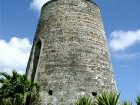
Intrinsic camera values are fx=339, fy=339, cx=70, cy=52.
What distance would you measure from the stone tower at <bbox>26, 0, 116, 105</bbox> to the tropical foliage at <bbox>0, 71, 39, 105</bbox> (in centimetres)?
59

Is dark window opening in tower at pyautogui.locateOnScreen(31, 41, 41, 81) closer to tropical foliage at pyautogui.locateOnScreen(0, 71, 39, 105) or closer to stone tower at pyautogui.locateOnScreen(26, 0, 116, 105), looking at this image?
stone tower at pyautogui.locateOnScreen(26, 0, 116, 105)

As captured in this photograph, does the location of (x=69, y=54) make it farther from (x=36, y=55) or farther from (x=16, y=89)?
(x=16, y=89)

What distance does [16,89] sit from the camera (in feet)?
53.8

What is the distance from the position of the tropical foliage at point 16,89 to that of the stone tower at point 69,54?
591 mm

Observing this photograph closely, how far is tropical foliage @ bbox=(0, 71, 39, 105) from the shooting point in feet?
53.1

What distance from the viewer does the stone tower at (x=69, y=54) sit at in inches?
649

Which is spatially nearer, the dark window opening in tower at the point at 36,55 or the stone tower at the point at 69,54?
the stone tower at the point at 69,54

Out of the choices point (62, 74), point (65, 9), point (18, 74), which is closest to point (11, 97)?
point (18, 74)

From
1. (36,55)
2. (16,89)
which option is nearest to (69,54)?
(36,55)

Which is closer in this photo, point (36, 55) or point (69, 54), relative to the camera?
point (69, 54)

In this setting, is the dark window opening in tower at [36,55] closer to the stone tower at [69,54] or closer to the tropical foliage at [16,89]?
the stone tower at [69,54]

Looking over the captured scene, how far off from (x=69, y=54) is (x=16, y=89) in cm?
317

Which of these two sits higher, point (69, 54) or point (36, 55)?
point (36, 55)

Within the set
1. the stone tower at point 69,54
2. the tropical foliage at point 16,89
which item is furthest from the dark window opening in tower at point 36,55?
the tropical foliage at point 16,89
